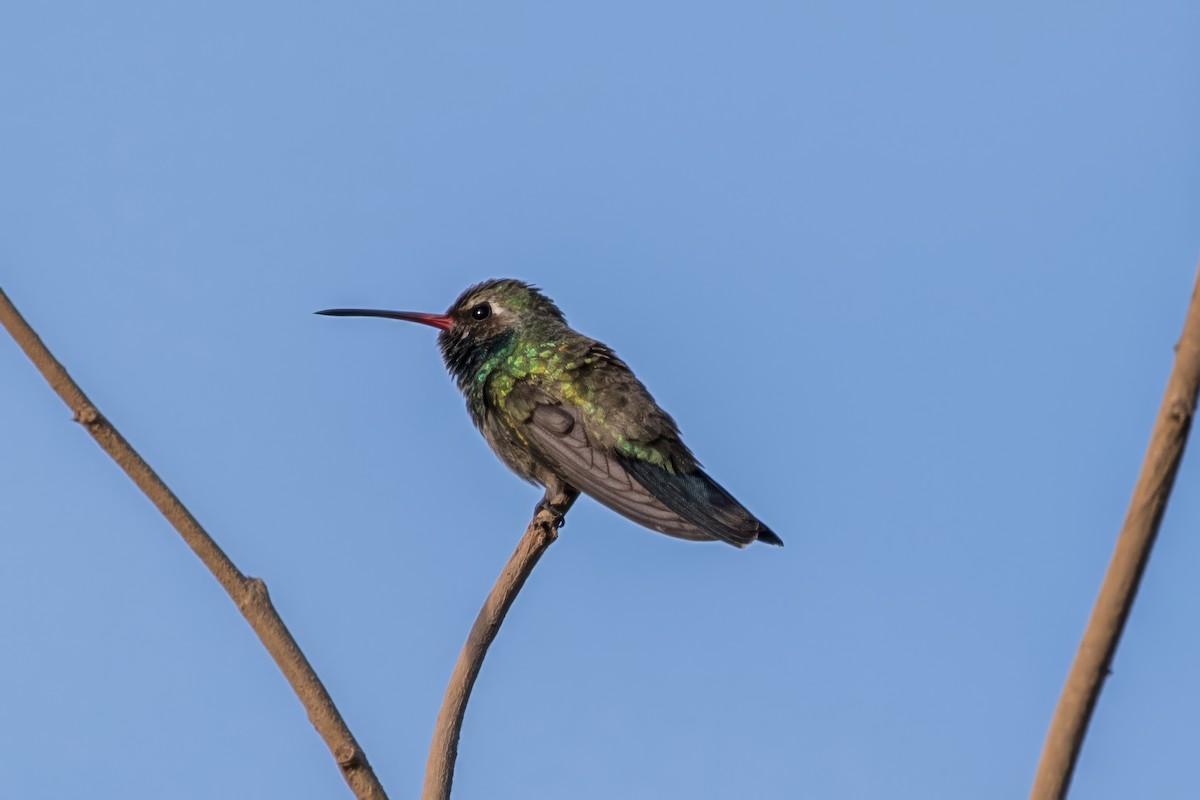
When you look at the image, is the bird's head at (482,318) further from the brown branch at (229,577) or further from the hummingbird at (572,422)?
the brown branch at (229,577)

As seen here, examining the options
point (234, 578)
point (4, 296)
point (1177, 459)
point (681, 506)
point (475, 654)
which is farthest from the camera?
point (681, 506)

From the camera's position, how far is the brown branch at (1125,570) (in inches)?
73.7

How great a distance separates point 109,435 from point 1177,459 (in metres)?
1.84

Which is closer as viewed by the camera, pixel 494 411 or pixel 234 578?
pixel 234 578

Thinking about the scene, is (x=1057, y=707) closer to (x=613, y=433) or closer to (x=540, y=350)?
(x=613, y=433)

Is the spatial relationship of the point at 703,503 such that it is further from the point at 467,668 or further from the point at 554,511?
the point at 467,668

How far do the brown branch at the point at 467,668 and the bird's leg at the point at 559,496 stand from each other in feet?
7.05

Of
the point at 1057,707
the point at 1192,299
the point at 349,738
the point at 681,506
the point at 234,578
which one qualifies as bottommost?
the point at 349,738

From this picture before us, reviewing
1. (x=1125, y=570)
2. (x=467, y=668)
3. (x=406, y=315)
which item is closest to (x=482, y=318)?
(x=406, y=315)

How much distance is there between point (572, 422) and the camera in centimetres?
719

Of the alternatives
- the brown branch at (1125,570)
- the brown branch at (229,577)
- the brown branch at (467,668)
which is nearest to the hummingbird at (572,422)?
the brown branch at (467,668)

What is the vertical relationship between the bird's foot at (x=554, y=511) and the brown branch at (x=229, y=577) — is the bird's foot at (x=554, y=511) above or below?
above

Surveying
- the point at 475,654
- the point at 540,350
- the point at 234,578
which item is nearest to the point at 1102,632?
the point at 234,578

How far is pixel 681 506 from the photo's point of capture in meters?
6.67
